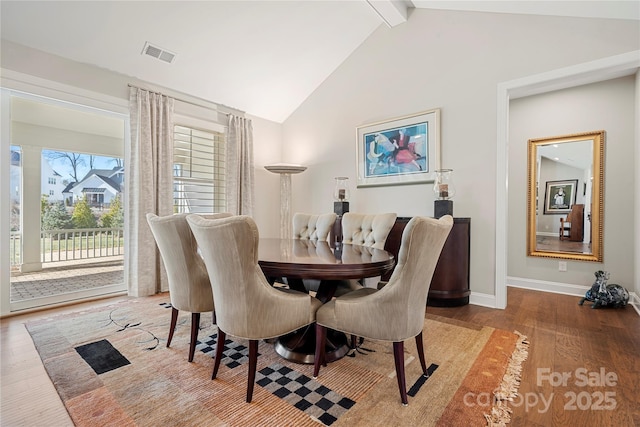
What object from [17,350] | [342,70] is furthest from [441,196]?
[17,350]

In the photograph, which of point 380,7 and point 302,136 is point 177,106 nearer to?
point 302,136

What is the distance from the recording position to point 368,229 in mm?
2723

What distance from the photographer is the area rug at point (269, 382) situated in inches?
55.6

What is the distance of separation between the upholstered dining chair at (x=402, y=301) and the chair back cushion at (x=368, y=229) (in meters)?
0.94

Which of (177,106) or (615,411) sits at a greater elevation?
(177,106)

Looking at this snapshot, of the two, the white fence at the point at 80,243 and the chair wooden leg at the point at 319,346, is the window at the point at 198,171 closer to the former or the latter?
the white fence at the point at 80,243

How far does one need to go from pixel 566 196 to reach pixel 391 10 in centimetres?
315

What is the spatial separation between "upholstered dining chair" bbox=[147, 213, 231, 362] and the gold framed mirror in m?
4.08

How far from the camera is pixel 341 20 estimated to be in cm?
364

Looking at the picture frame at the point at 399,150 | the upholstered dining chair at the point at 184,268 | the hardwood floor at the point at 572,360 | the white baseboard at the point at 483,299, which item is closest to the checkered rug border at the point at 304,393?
the upholstered dining chair at the point at 184,268

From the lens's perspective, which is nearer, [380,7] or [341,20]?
[380,7]

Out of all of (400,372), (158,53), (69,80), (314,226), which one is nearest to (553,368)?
(400,372)

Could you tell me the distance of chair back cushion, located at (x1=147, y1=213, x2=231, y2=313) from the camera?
1.89m

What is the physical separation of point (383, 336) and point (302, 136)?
3.87 metres
